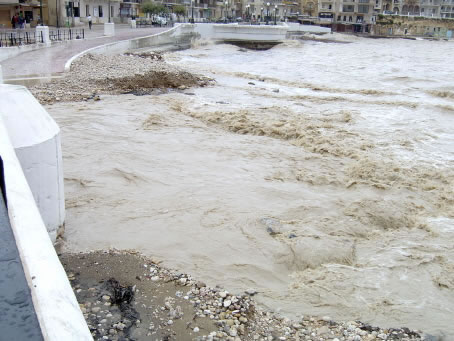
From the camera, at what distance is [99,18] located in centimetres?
6750

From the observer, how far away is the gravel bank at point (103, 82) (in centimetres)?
1722

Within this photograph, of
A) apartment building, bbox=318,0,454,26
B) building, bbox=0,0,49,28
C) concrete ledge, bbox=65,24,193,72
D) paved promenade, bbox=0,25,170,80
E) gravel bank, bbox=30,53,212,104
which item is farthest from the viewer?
apartment building, bbox=318,0,454,26

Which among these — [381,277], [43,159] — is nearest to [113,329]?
[43,159]

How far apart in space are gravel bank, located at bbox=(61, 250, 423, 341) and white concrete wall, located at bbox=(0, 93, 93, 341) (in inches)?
80.0

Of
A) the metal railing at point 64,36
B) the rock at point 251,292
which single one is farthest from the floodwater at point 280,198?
the metal railing at point 64,36

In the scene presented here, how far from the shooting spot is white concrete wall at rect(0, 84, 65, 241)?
17.5 feet

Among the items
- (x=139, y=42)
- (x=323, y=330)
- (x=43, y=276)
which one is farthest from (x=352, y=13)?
(x=43, y=276)

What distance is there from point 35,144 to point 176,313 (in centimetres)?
246

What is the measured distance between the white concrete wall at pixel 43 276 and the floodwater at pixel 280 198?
11.2 feet

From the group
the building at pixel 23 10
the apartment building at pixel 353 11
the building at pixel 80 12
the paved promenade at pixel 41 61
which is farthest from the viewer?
the apartment building at pixel 353 11

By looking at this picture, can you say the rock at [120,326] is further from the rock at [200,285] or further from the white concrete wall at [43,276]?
the white concrete wall at [43,276]

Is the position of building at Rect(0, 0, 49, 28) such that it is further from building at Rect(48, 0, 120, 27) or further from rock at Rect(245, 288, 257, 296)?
rock at Rect(245, 288, 257, 296)

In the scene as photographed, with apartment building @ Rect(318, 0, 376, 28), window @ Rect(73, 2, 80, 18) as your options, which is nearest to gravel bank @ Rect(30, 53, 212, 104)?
window @ Rect(73, 2, 80, 18)

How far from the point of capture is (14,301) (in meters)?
1.66
